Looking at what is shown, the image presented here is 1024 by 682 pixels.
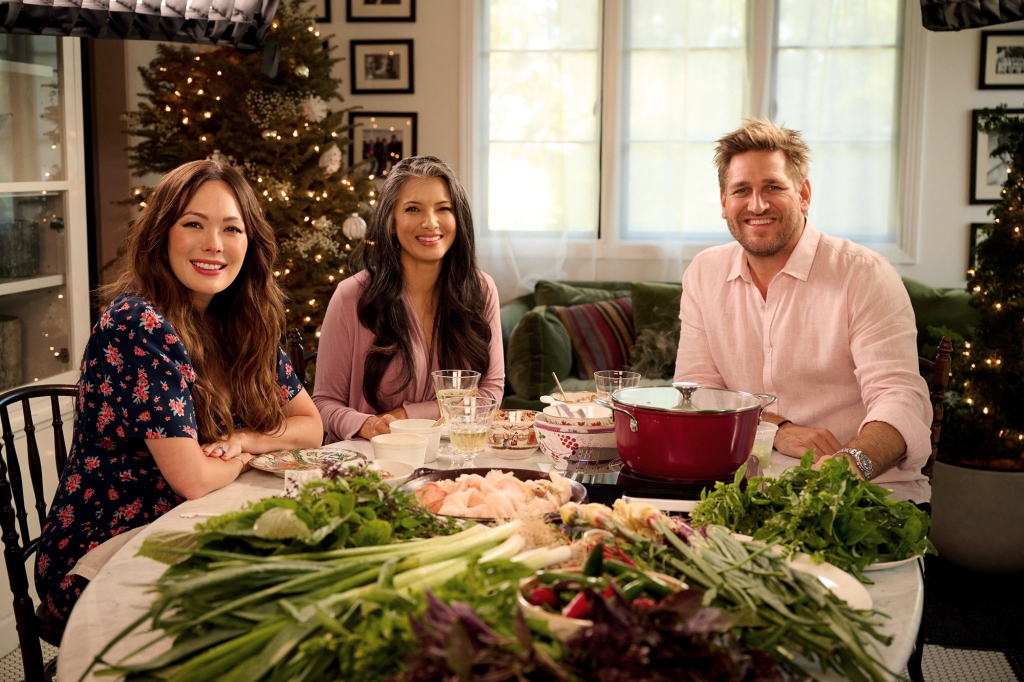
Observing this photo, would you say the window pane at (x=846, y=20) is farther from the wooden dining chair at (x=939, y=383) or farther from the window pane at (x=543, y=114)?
the wooden dining chair at (x=939, y=383)

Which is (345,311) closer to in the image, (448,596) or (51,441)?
(51,441)

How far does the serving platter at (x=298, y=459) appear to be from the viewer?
1747mm

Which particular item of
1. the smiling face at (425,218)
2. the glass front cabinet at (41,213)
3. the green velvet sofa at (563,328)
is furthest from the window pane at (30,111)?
the green velvet sofa at (563,328)

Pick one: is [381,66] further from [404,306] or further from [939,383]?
[939,383]

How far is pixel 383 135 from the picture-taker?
5.29 m

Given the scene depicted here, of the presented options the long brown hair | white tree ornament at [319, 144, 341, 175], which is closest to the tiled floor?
the long brown hair

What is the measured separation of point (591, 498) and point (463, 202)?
131cm

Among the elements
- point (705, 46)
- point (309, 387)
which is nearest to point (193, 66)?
point (309, 387)

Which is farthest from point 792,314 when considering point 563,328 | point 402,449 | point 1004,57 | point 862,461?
point 1004,57

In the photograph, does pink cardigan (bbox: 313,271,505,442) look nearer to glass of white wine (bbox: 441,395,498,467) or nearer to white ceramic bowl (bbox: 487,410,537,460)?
white ceramic bowl (bbox: 487,410,537,460)

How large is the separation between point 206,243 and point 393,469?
73cm

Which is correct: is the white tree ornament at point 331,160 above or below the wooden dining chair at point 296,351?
above

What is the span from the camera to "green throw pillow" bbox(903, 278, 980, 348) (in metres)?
4.44

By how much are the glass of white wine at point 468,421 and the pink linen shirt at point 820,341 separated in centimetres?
86
